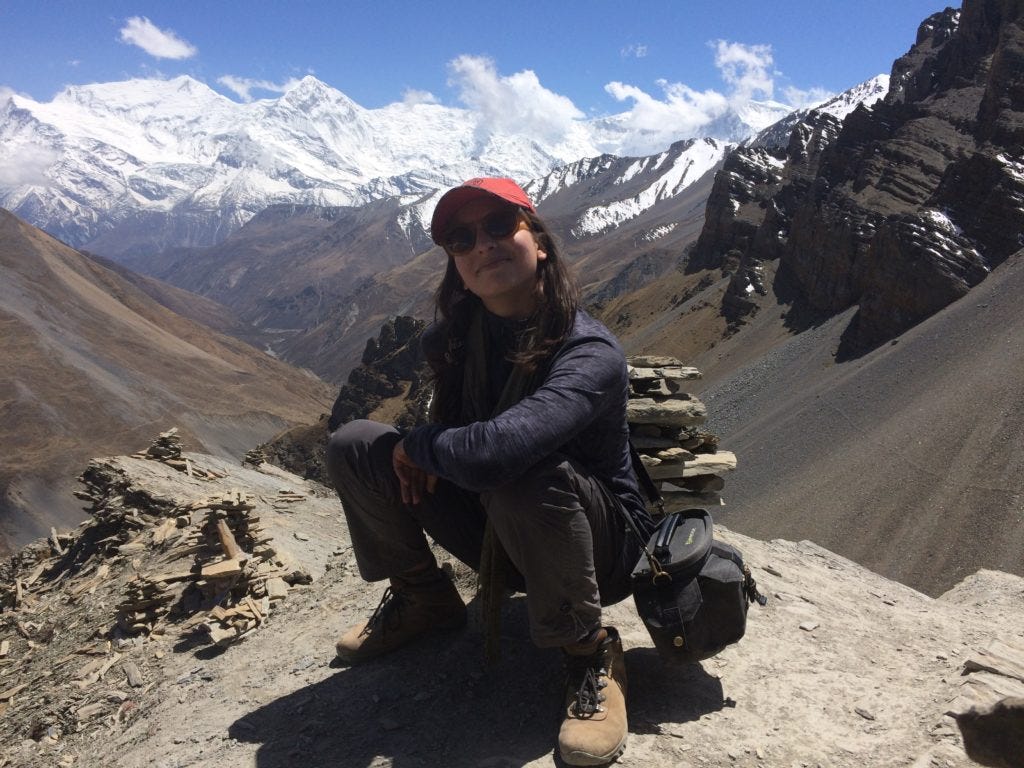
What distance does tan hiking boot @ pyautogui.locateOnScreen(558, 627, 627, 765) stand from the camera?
3.11m

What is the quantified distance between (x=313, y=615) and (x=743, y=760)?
348 centimetres

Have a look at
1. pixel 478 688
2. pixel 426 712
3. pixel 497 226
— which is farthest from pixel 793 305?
pixel 426 712

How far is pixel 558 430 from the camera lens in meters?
2.98

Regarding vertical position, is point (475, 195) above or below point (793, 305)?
below

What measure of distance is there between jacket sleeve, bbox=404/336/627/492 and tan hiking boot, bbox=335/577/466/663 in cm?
137

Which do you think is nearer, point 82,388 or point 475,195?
point 475,195

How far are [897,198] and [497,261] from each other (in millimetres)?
53638

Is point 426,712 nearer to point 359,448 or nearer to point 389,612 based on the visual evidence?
point 389,612

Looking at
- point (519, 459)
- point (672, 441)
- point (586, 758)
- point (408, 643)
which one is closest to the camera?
point (519, 459)

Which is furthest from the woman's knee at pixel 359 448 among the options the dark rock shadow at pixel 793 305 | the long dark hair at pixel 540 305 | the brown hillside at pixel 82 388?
the dark rock shadow at pixel 793 305

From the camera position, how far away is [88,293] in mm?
81438

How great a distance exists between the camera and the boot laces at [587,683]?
3.29 meters

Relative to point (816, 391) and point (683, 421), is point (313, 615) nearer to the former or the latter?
point (683, 421)

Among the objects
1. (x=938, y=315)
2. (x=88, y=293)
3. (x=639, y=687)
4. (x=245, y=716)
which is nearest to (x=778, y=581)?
(x=639, y=687)
